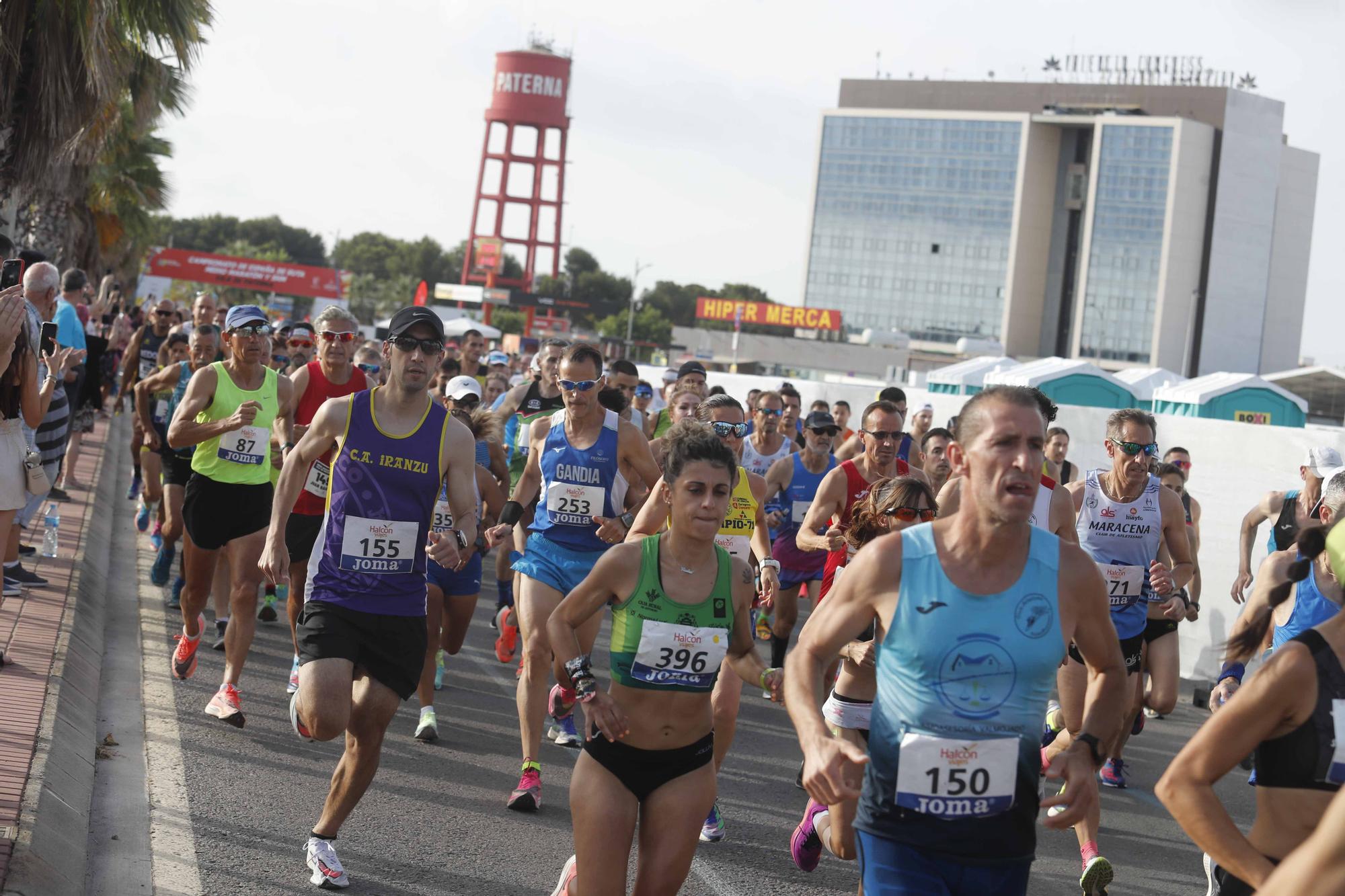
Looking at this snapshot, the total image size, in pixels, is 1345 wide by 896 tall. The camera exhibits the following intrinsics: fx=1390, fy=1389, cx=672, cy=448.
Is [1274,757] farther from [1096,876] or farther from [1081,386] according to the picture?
[1081,386]

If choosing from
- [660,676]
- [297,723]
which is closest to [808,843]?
[660,676]

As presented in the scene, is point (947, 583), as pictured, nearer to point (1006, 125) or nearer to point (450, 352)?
point (450, 352)

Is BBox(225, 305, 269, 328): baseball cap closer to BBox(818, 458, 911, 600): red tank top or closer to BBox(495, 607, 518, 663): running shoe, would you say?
BBox(495, 607, 518, 663): running shoe

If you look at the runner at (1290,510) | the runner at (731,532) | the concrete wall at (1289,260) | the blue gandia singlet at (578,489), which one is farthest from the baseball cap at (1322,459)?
the concrete wall at (1289,260)

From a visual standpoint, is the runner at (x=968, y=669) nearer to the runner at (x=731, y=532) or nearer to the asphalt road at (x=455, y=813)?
the runner at (x=731, y=532)

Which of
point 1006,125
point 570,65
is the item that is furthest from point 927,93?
point 570,65

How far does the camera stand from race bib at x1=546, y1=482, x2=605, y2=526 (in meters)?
7.31

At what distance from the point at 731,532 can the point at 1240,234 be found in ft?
343

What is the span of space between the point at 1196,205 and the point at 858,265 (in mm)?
28244

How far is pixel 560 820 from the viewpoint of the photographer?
20.9ft

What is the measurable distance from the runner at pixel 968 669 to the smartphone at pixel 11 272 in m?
5.09

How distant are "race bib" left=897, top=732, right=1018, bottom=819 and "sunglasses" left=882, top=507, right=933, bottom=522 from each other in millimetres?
2699

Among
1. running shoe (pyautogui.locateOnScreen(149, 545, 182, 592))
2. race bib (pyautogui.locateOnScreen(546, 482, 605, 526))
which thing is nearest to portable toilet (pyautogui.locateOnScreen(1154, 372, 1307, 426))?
running shoe (pyautogui.locateOnScreen(149, 545, 182, 592))

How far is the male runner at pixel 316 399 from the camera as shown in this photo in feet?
27.2
